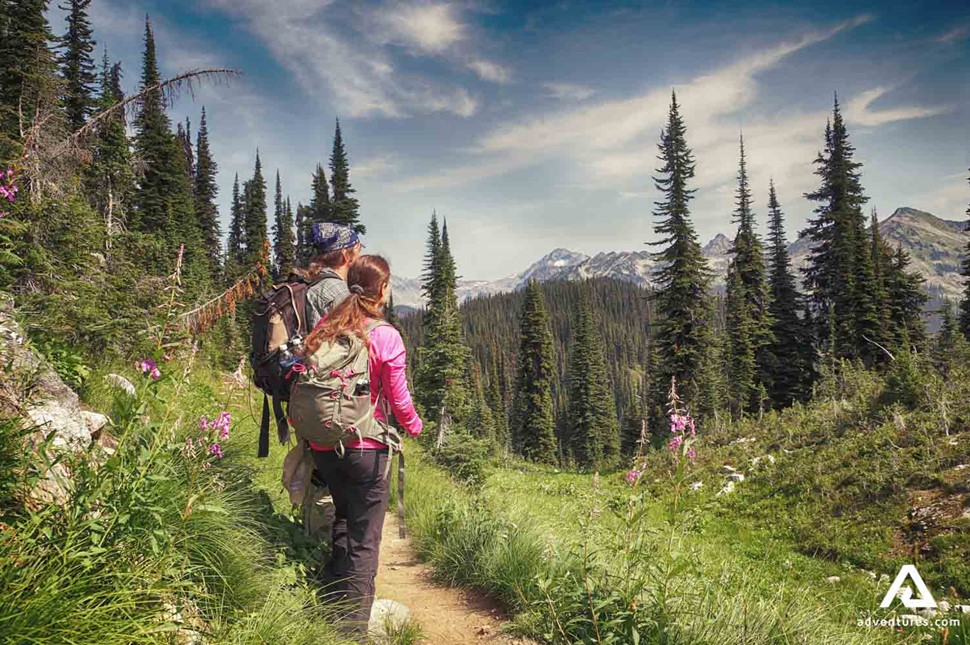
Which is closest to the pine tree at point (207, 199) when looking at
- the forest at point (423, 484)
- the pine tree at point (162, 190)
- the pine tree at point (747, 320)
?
the pine tree at point (162, 190)

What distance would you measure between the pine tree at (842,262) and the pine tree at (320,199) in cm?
3495

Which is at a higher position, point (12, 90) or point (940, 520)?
point (12, 90)

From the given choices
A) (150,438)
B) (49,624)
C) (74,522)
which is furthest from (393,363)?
(49,624)

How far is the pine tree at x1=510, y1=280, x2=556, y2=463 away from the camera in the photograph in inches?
1852

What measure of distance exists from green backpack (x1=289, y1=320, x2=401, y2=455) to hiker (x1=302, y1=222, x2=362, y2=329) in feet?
2.03

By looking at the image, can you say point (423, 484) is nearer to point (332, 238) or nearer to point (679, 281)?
point (332, 238)

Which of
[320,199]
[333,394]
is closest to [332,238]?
[333,394]

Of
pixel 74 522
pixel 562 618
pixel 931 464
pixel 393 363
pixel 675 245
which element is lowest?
pixel 931 464

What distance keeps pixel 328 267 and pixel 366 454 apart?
60.5 inches

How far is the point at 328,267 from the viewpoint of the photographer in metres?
3.91

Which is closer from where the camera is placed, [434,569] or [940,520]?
[434,569]

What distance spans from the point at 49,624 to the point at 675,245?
28045 millimetres

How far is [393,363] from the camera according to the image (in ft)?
11.1

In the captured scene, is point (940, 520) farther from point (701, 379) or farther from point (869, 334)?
point (869, 334)
